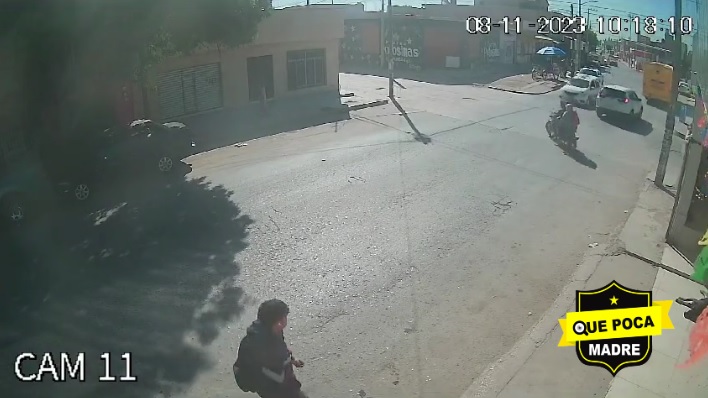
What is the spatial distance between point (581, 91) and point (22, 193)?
2521cm

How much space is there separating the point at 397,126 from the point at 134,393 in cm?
1608

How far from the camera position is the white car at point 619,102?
25812mm

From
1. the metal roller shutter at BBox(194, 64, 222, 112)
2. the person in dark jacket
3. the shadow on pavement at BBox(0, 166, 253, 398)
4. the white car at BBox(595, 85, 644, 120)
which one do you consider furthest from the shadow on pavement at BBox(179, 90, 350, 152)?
the person in dark jacket

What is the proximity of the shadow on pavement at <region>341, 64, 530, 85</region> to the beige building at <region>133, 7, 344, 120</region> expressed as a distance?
37.2 feet

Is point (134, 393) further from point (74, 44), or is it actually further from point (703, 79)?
point (703, 79)

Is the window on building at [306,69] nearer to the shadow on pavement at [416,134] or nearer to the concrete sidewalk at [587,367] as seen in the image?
the shadow on pavement at [416,134]

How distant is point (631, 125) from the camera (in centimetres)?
2589

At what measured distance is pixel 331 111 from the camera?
24.2 meters

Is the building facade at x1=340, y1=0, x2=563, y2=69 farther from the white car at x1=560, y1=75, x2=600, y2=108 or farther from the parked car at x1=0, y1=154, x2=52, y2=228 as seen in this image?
the parked car at x1=0, y1=154, x2=52, y2=228

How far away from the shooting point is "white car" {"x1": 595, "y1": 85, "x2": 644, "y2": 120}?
25812 millimetres

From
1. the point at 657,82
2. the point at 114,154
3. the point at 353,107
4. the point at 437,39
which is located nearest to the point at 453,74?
the point at 437,39

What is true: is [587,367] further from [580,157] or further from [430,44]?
[430,44]

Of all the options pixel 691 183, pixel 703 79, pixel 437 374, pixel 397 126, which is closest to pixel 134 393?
pixel 437 374

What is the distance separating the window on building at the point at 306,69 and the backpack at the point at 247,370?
932 inches
